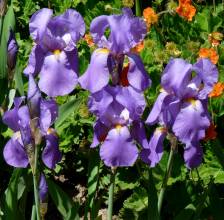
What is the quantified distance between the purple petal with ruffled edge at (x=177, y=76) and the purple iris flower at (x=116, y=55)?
75 mm

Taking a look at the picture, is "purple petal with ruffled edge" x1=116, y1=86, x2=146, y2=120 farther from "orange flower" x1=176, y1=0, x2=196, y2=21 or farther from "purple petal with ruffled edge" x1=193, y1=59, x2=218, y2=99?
"orange flower" x1=176, y1=0, x2=196, y2=21

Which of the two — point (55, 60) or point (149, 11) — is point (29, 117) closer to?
point (55, 60)

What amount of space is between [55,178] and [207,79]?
1564 millimetres

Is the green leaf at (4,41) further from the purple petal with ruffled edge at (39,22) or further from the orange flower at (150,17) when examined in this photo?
the orange flower at (150,17)

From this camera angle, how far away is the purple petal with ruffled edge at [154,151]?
5.97 feet

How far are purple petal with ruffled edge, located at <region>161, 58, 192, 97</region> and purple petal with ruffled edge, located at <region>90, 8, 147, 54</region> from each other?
145mm

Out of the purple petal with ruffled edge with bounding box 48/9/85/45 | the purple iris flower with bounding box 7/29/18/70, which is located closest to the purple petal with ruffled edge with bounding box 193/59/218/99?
the purple petal with ruffled edge with bounding box 48/9/85/45

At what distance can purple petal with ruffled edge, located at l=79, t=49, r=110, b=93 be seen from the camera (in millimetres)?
1672

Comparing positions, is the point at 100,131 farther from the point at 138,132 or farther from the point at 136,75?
the point at 136,75

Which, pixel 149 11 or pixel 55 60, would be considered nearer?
pixel 55 60

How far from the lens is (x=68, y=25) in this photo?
1774 mm

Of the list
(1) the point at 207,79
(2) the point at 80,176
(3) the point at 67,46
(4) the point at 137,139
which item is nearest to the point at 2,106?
(3) the point at 67,46

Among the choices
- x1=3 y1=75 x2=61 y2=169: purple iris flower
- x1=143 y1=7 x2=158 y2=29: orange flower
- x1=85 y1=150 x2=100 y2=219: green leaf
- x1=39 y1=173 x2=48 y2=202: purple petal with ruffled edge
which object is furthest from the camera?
x1=143 y1=7 x2=158 y2=29: orange flower

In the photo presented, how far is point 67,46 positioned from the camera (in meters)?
1.79
